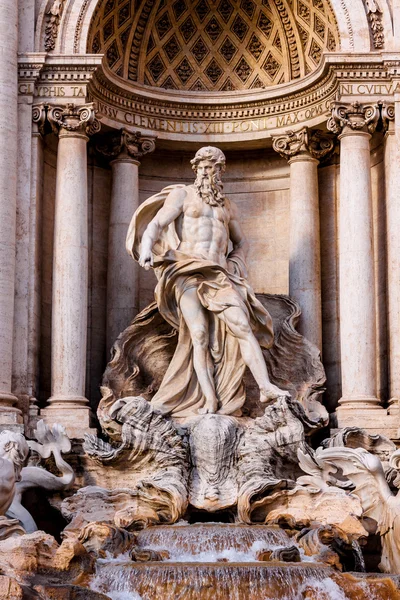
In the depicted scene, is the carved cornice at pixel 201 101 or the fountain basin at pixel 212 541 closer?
the fountain basin at pixel 212 541

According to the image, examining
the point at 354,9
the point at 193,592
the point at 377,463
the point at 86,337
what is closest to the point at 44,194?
the point at 86,337

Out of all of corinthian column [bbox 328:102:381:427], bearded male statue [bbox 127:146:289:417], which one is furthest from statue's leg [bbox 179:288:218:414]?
corinthian column [bbox 328:102:381:427]

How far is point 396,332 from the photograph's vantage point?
66.4 feet

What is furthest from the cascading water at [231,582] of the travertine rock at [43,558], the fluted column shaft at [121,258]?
the fluted column shaft at [121,258]

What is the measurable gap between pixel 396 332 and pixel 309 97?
13.4ft

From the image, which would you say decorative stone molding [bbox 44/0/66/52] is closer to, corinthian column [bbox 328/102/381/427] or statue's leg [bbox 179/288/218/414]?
corinthian column [bbox 328/102/381/427]

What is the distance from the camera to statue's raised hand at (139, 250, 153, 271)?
18.9 metres

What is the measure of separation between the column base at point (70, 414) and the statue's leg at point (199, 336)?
1.68 meters

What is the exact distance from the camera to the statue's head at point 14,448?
16531mm

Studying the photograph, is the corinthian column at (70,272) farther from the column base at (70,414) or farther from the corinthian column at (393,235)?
the corinthian column at (393,235)

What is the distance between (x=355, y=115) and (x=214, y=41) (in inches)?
133

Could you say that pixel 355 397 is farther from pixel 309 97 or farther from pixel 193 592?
pixel 193 592

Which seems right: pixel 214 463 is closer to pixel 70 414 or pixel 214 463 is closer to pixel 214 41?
pixel 70 414

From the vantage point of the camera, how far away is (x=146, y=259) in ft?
62.0
